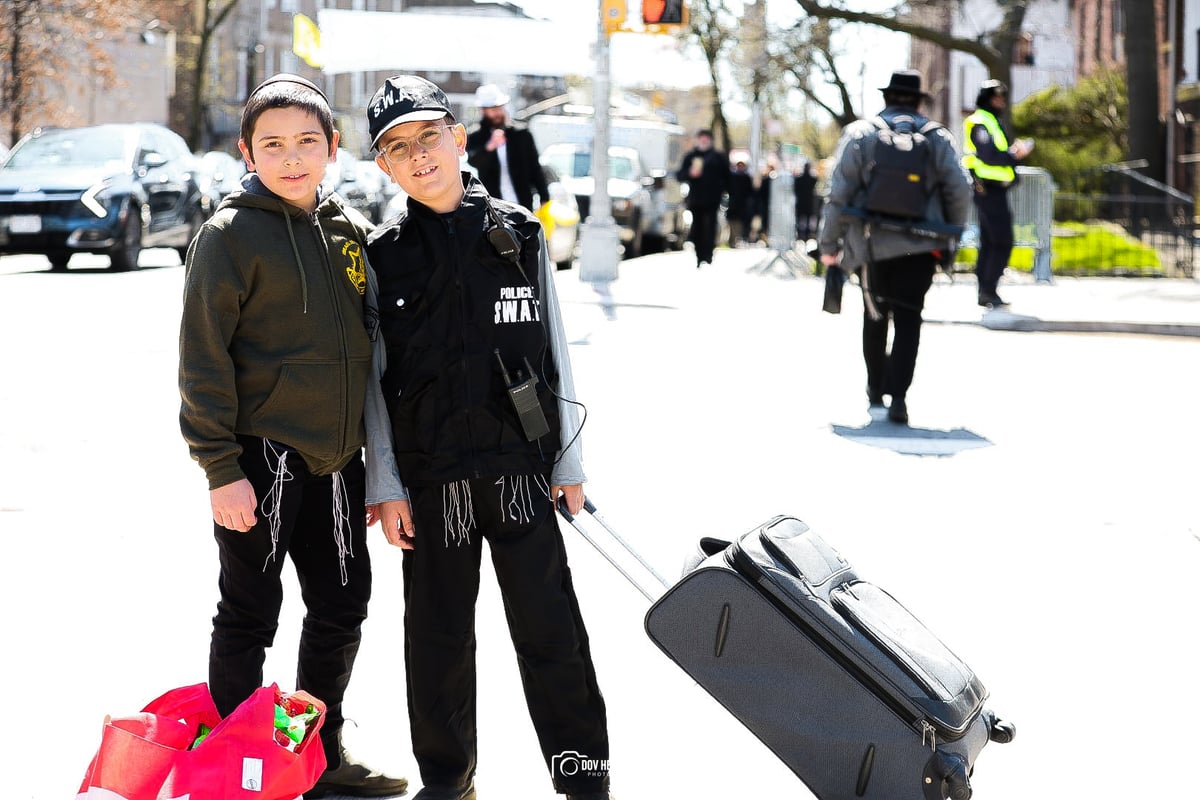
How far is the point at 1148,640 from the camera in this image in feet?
16.3

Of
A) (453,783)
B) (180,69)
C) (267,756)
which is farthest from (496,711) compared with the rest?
(180,69)

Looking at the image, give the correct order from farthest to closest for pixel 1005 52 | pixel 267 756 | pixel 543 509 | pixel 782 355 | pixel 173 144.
A: pixel 1005 52
pixel 173 144
pixel 782 355
pixel 543 509
pixel 267 756

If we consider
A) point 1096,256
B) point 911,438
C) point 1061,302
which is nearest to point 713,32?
point 1096,256

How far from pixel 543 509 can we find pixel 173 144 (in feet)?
60.4

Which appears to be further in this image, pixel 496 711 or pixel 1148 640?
pixel 1148 640

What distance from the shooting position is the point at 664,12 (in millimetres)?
16938

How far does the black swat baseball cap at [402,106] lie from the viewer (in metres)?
3.34

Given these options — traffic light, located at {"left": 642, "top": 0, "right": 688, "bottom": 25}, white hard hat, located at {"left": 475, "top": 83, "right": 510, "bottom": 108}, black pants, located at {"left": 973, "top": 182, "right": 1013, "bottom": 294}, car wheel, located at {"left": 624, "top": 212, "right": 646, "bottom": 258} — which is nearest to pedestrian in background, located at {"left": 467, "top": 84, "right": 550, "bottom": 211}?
white hard hat, located at {"left": 475, "top": 83, "right": 510, "bottom": 108}

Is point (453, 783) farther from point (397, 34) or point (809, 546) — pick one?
point (397, 34)

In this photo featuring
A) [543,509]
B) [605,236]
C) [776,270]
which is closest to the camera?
[543,509]

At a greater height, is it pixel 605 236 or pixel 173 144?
pixel 173 144

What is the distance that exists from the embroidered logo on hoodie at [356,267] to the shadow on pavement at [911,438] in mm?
5030

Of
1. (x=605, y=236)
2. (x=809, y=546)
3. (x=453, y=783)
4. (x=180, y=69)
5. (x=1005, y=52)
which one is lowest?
(x=453, y=783)

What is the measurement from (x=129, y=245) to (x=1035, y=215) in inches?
435
